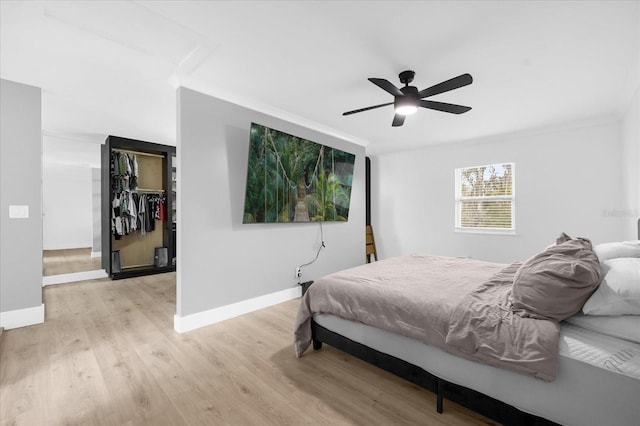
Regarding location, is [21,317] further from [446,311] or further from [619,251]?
[619,251]

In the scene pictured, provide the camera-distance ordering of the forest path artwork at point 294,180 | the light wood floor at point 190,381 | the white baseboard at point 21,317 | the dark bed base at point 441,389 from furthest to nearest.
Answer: the forest path artwork at point 294,180 → the white baseboard at point 21,317 → the light wood floor at point 190,381 → the dark bed base at point 441,389

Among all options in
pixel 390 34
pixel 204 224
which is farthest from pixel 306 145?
pixel 390 34

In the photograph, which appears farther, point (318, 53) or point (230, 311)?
point (230, 311)

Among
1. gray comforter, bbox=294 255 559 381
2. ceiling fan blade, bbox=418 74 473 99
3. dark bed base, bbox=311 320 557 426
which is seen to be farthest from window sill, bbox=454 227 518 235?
dark bed base, bbox=311 320 557 426

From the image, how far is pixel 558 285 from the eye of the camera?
1.47 m

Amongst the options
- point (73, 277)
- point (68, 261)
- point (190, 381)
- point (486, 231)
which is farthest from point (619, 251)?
point (68, 261)

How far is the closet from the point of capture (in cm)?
491

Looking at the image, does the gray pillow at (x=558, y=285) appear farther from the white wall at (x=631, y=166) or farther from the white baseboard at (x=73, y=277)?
the white baseboard at (x=73, y=277)

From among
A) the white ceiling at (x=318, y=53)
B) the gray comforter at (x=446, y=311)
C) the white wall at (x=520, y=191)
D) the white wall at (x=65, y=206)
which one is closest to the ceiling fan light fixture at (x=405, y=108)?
the white ceiling at (x=318, y=53)

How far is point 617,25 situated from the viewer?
1.98 metres

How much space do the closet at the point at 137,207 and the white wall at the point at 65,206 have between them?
59.7 inches

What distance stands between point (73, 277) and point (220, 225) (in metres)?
3.52

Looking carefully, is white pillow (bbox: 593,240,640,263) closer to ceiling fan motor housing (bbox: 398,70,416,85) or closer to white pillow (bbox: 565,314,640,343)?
white pillow (bbox: 565,314,640,343)

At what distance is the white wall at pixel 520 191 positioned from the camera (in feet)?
12.9
